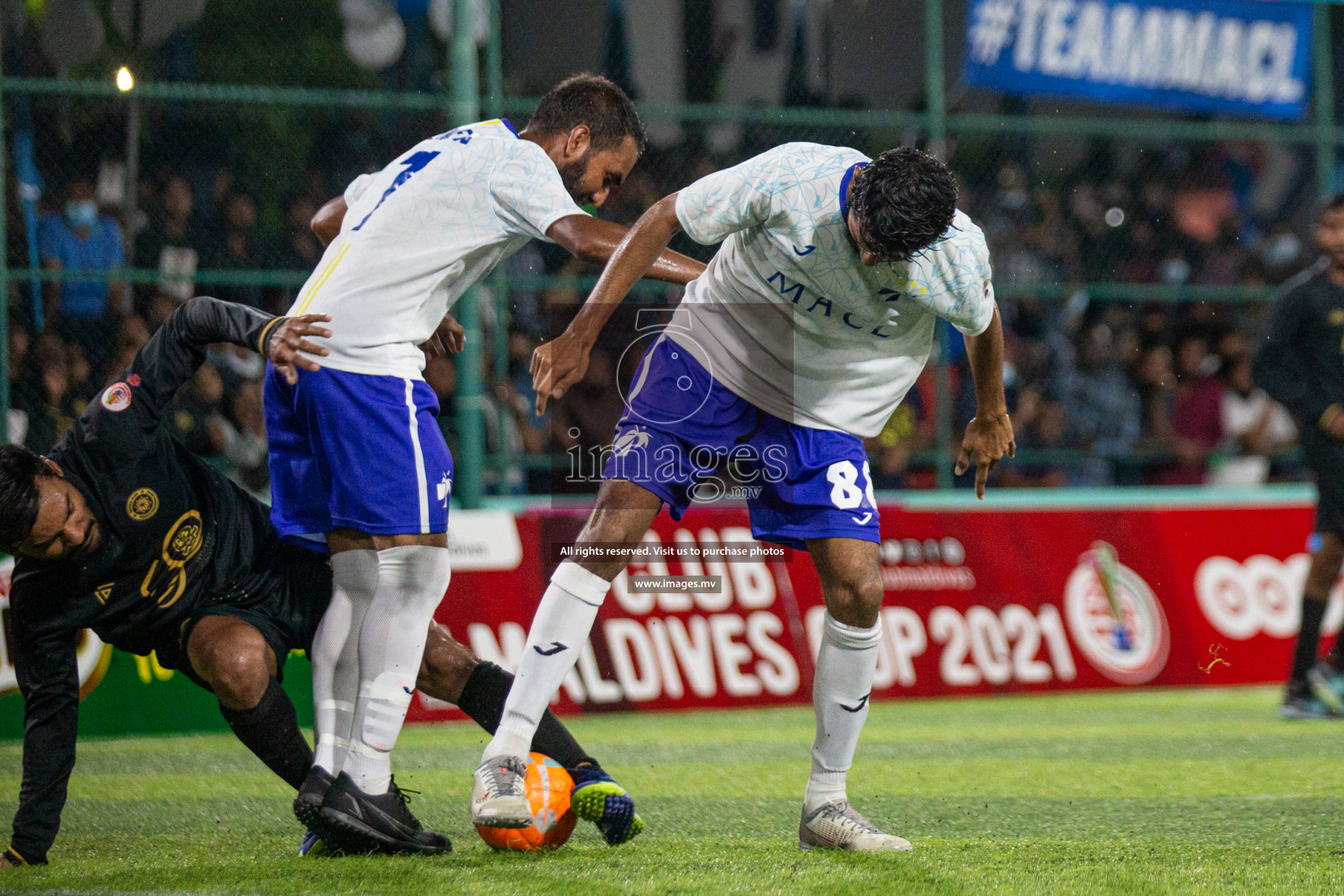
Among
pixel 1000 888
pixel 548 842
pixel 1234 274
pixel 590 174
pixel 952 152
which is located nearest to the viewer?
pixel 1000 888

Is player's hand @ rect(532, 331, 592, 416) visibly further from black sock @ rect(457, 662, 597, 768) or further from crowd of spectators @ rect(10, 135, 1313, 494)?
crowd of spectators @ rect(10, 135, 1313, 494)

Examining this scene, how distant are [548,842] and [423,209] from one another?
164cm

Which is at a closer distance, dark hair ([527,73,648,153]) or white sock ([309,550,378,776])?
white sock ([309,550,378,776])

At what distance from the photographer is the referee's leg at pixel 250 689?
371 cm

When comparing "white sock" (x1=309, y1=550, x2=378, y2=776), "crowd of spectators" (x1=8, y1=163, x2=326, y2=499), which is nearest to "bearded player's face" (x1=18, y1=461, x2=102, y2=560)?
"white sock" (x1=309, y1=550, x2=378, y2=776)

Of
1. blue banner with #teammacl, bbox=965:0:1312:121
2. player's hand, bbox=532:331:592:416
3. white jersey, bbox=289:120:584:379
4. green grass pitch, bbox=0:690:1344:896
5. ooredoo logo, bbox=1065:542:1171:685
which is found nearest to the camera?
green grass pitch, bbox=0:690:1344:896

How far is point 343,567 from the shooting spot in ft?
12.4

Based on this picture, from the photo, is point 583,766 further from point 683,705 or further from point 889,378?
point 683,705

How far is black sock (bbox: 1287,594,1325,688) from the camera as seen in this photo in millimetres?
6754

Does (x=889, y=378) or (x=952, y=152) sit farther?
(x=952, y=152)

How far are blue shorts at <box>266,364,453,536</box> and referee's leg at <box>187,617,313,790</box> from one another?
409 millimetres

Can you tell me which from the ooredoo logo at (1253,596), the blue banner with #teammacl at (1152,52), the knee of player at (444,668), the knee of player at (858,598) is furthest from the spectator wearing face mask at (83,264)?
the ooredoo logo at (1253,596)

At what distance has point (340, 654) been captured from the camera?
12.8 feet

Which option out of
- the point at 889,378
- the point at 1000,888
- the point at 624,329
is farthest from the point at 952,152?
the point at 1000,888
